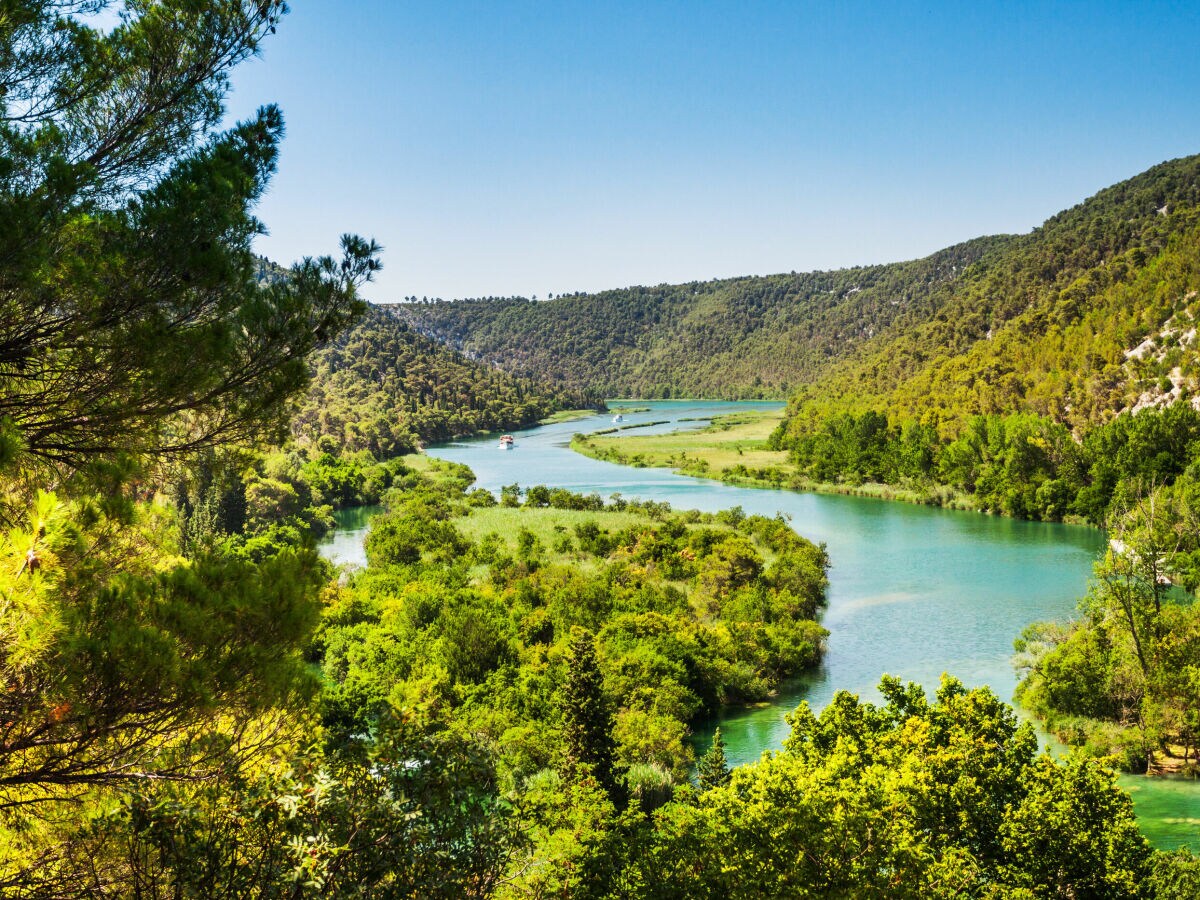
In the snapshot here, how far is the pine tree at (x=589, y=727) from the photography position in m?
18.5

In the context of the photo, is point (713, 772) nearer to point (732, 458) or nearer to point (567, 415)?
point (732, 458)

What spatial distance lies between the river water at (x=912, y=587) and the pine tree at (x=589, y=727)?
458cm

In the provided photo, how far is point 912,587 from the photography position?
1489 inches

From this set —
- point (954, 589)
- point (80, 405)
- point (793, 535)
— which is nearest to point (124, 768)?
point (80, 405)

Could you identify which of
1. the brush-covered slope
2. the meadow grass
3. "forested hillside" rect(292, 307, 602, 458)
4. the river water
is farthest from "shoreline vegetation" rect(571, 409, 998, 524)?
the meadow grass

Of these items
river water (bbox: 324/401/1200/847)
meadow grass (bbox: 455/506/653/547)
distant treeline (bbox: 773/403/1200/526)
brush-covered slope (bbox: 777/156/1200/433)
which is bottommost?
river water (bbox: 324/401/1200/847)

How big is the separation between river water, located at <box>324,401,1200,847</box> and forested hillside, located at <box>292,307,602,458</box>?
970 inches

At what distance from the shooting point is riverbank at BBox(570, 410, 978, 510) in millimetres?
65000

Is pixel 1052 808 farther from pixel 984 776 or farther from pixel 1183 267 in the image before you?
pixel 1183 267

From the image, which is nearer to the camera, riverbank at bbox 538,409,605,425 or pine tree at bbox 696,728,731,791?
pine tree at bbox 696,728,731,791

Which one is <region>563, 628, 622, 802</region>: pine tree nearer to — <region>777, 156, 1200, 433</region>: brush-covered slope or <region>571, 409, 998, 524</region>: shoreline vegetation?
<region>571, 409, 998, 524</region>: shoreline vegetation

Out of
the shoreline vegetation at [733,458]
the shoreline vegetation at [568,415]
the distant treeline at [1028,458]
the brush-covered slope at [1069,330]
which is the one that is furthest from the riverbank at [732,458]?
the shoreline vegetation at [568,415]

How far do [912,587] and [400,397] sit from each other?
282 ft

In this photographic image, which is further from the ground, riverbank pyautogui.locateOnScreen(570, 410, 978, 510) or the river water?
riverbank pyautogui.locateOnScreen(570, 410, 978, 510)
